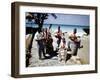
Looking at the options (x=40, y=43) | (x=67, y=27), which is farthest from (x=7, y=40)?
(x=67, y=27)

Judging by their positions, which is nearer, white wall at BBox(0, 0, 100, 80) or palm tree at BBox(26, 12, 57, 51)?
white wall at BBox(0, 0, 100, 80)

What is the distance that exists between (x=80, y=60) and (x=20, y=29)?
63 cm

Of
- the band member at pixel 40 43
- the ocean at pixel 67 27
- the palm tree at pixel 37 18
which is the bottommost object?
the band member at pixel 40 43

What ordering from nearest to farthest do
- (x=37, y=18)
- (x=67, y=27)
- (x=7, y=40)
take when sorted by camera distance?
(x=7, y=40) < (x=37, y=18) < (x=67, y=27)

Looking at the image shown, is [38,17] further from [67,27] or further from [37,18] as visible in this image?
[67,27]

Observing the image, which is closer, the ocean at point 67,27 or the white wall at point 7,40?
the white wall at point 7,40

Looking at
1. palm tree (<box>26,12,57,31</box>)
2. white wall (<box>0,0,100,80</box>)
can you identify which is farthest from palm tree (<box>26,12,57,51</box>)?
white wall (<box>0,0,100,80</box>)

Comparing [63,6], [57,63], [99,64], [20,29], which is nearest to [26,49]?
[20,29]

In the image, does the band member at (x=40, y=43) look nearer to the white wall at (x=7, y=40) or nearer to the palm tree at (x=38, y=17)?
the palm tree at (x=38, y=17)

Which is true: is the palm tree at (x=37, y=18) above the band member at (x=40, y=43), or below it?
above

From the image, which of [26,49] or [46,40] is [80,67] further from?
[26,49]

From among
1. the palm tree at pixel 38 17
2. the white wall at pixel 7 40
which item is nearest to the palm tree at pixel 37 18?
the palm tree at pixel 38 17

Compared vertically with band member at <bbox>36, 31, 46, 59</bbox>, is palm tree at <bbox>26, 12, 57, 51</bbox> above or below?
above

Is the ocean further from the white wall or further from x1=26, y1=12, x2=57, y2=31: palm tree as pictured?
the white wall
